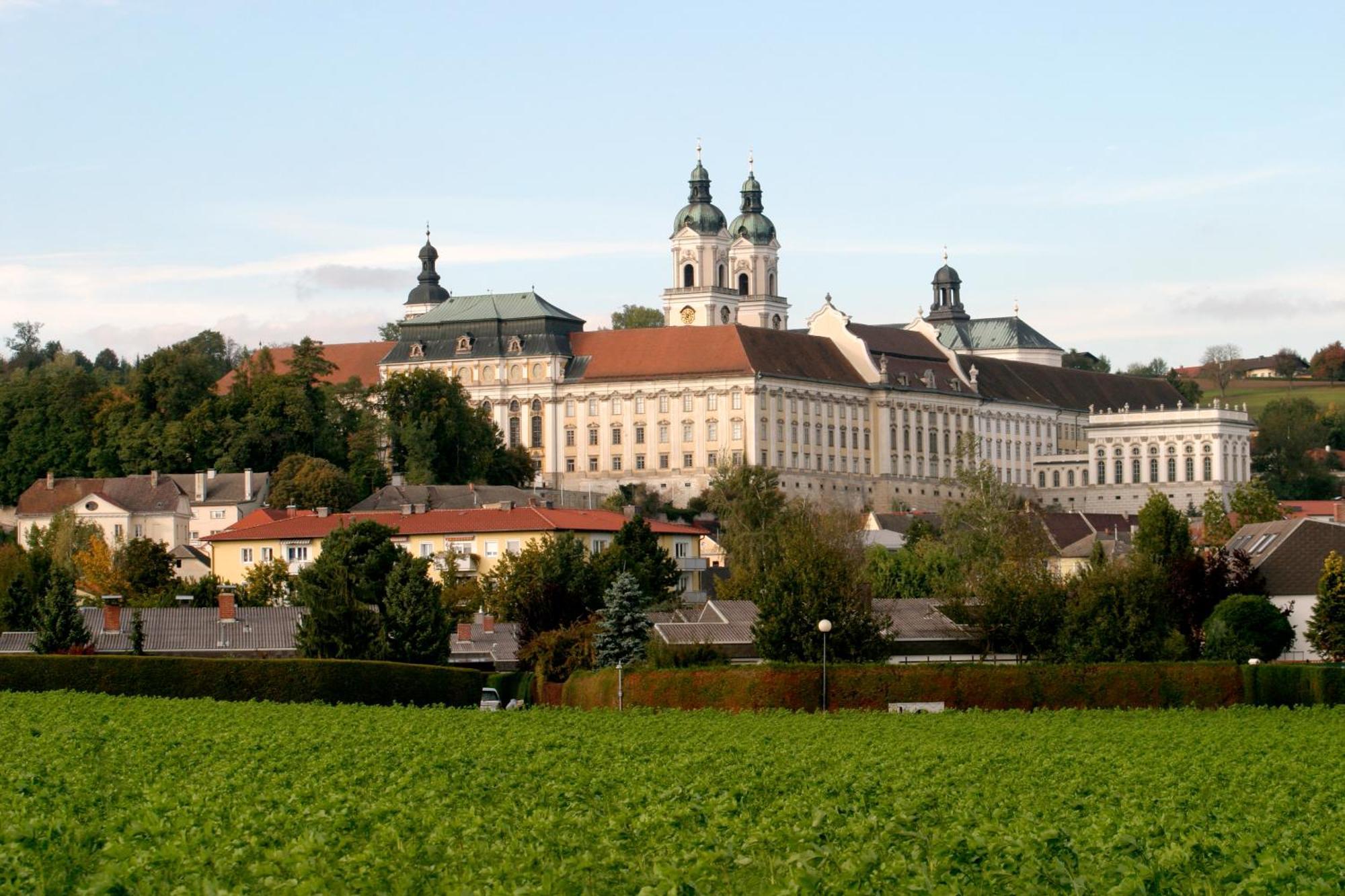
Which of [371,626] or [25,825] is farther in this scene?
[371,626]

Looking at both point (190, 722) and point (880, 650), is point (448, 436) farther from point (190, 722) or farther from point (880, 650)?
point (190, 722)

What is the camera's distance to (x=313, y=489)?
148 metres

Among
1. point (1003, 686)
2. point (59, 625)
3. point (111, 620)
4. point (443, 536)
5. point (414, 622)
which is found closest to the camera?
point (1003, 686)

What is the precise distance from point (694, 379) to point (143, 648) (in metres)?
113

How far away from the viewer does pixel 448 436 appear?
533ft

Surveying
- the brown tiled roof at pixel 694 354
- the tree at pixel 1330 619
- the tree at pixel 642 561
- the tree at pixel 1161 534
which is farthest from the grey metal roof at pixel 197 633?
the brown tiled roof at pixel 694 354

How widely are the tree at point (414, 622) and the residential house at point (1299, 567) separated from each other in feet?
90.5

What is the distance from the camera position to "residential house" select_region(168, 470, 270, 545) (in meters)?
153

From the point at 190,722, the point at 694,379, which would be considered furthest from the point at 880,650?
the point at 694,379

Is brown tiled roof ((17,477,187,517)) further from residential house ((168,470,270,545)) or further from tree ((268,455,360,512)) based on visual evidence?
tree ((268,455,360,512))

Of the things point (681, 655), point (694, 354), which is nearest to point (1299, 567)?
point (681, 655)

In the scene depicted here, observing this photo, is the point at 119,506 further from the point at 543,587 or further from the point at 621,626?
the point at 621,626

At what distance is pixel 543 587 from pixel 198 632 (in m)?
11.6

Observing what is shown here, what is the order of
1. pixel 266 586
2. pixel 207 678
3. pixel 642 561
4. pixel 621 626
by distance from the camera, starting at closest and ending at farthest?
pixel 207 678 < pixel 621 626 < pixel 642 561 < pixel 266 586
